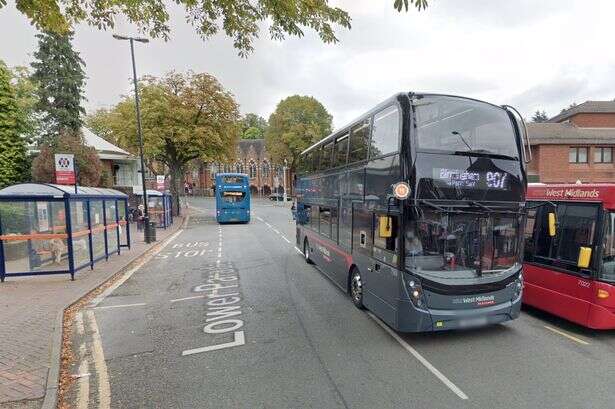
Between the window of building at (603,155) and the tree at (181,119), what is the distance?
31.8m

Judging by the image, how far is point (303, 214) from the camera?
12.0 meters

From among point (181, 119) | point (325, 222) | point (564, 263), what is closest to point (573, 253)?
point (564, 263)

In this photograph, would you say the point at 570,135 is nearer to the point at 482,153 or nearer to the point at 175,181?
the point at 482,153

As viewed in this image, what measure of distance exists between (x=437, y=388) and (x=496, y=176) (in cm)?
309

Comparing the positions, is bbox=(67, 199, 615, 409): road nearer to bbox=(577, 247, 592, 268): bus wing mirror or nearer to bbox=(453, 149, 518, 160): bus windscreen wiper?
bbox=(577, 247, 592, 268): bus wing mirror

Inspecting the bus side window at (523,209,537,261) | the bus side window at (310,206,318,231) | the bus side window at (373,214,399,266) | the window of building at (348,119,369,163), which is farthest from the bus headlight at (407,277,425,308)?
the bus side window at (310,206,318,231)

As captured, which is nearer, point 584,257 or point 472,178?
point 472,178

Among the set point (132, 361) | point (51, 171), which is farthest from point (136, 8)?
point (51, 171)

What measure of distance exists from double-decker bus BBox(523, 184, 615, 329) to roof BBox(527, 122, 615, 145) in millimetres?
28568

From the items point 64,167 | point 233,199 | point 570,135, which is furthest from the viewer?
point 570,135

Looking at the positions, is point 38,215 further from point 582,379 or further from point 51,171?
point 51,171

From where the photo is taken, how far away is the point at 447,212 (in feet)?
16.1

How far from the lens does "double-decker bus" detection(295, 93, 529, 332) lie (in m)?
4.91

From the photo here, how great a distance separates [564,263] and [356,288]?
3543 millimetres
